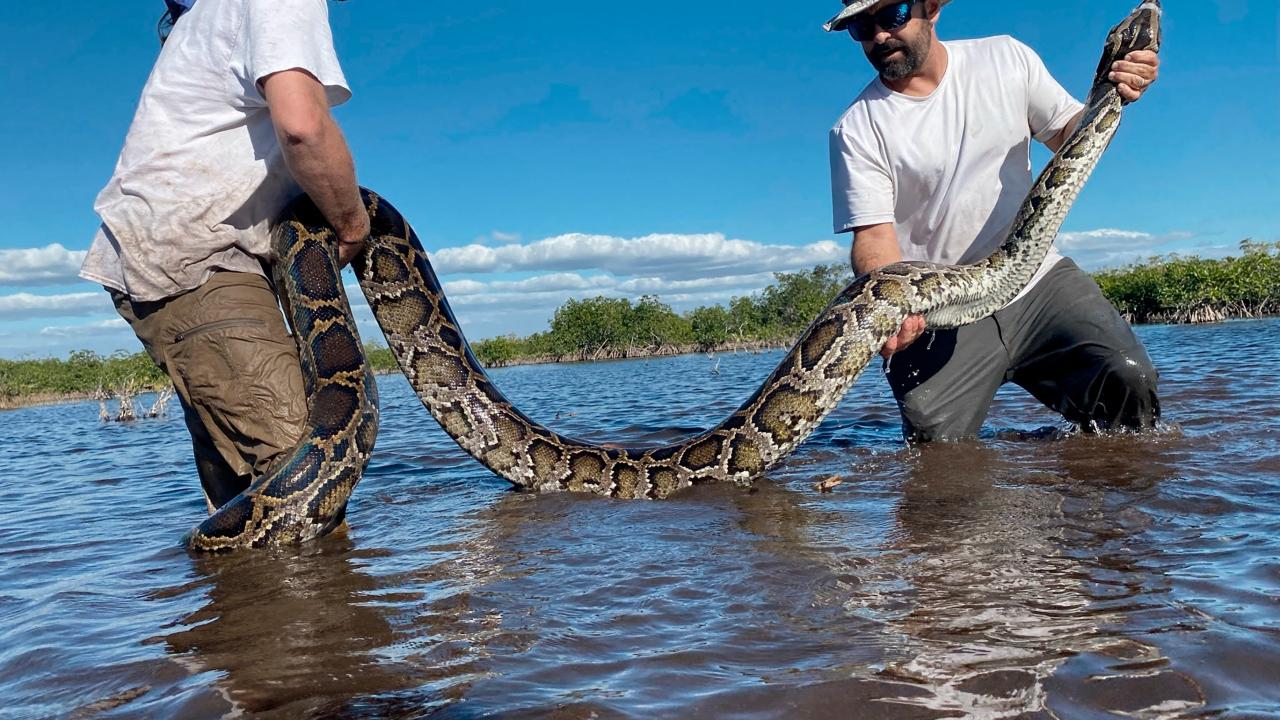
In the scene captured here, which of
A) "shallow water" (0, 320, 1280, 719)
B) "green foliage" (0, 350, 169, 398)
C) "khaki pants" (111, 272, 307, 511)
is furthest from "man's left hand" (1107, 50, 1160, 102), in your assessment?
"green foliage" (0, 350, 169, 398)

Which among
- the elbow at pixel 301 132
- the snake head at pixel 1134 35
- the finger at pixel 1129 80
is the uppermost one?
the snake head at pixel 1134 35

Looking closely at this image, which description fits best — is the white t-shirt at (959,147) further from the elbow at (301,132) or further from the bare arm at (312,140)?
the elbow at (301,132)

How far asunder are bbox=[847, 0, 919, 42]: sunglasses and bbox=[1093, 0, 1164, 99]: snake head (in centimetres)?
159

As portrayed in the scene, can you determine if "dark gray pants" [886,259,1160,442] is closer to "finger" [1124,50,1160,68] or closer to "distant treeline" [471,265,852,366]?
"finger" [1124,50,1160,68]

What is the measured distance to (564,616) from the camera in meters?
3.82

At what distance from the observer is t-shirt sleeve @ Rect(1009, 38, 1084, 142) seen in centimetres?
705

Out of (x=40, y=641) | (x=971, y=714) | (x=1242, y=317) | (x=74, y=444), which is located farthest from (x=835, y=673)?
(x=1242, y=317)

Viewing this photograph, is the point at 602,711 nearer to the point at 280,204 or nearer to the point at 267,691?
the point at 267,691

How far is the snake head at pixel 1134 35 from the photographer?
260 inches

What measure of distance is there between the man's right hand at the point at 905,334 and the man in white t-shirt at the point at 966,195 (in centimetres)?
1

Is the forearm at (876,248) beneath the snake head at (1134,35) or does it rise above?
beneath

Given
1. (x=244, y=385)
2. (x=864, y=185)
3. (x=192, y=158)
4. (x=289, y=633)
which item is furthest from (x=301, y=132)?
(x=864, y=185)

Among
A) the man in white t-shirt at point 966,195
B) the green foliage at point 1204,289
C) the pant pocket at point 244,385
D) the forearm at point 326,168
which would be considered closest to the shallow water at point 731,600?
the man in white t-shirt at point 966,195

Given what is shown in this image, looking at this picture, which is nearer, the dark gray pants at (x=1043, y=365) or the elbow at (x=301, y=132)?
the elbow at (x=301, y=132)
